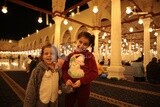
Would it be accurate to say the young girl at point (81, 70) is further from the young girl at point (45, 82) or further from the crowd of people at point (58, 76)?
the young girl at point (45, 82)

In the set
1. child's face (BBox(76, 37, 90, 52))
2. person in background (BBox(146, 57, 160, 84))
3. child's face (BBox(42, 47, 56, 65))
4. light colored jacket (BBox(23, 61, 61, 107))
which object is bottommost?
person in background (BBox(146, 57, 160, 84))

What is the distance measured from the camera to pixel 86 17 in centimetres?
1817

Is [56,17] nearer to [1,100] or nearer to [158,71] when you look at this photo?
[158,71]

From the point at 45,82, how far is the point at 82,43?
0.50m

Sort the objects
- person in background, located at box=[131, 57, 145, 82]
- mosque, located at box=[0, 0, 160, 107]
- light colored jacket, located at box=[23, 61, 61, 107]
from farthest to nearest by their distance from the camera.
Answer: person in background, located at box=[131, 57, 145, 82], mosque, located at box=[0, 0, 160, 107], light colored jacket, located at box=[23, 61, 61, 107]

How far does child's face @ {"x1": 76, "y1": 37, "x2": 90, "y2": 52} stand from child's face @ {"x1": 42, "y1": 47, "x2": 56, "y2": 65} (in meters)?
0.27

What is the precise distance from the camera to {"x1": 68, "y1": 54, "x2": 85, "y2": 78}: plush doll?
186cm

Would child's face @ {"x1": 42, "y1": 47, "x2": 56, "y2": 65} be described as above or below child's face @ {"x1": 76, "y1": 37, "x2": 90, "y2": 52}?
below

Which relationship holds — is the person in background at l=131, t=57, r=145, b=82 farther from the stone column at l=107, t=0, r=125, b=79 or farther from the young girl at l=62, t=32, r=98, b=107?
the young girl at l=62, t=32, r=98, b=107

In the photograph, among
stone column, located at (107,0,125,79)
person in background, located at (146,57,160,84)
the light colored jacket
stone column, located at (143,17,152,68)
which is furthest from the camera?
stone column, located at (143,17,152,68)

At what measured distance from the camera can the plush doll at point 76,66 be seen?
186 centimetres

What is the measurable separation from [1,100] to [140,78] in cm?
559

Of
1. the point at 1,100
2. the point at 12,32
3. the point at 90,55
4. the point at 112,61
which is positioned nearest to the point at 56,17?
the point at 112,61

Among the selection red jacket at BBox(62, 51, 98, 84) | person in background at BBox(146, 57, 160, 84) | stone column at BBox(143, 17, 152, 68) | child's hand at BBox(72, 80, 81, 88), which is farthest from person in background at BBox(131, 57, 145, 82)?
child's hand at BBox(72, 80, 81, 88)
